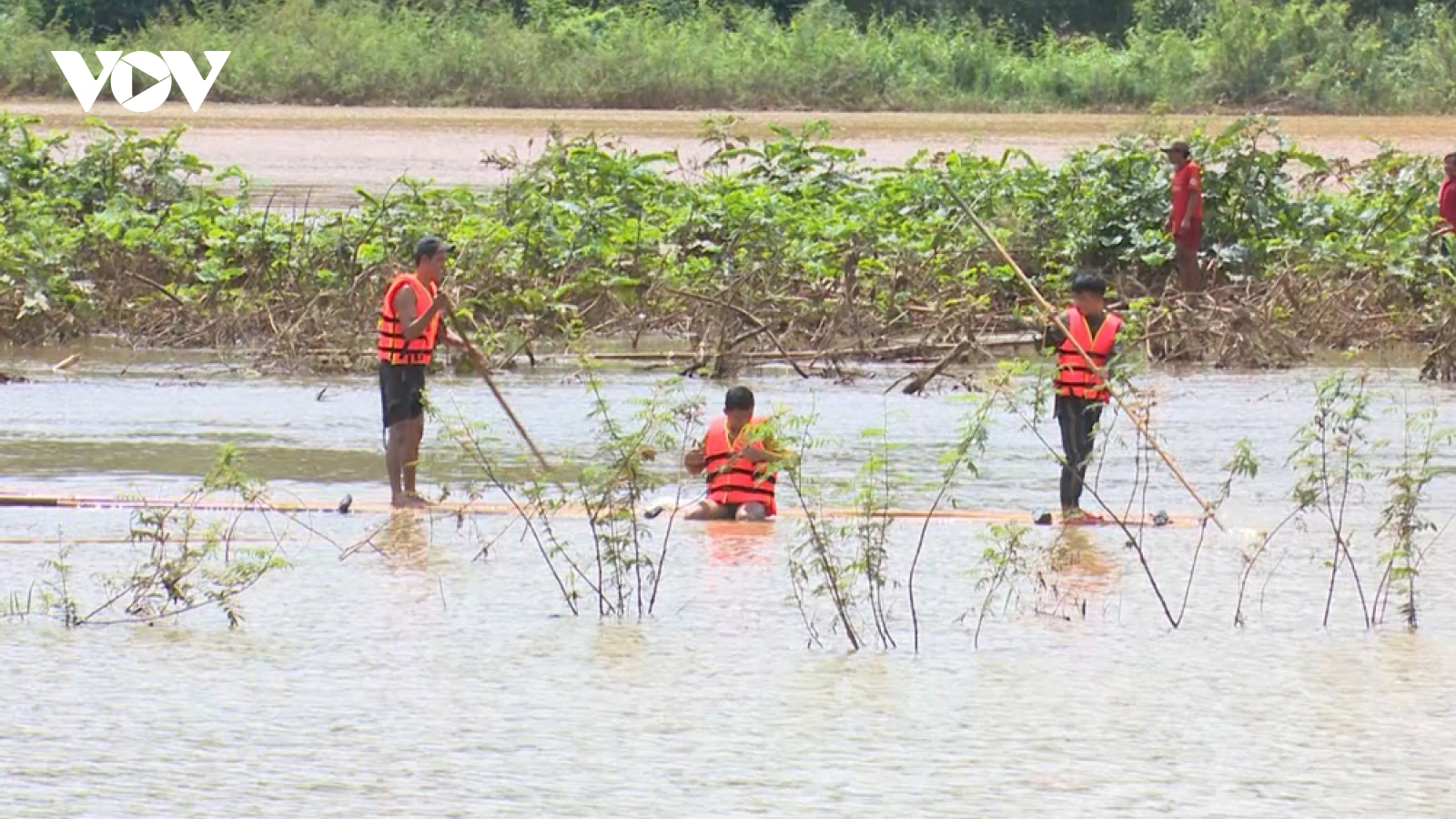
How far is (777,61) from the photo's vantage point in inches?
1788

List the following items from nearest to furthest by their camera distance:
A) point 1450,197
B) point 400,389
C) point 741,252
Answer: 1. point 400,389
2. point 1450,197
3. point 741,252

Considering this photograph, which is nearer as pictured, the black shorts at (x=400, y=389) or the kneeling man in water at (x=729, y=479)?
the kneeling man in water at (x=729, y=479)

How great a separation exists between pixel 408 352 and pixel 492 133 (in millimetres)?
28523

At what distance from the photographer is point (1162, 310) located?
19516mm

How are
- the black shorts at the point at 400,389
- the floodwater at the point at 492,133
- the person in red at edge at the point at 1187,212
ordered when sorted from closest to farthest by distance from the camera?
the black shorts at the point at 400,389
the person in red at edge at the point at 1187,212
the floodwater at the point at 492,133

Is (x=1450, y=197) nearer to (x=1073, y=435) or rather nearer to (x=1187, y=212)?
(x=1187, y=212)

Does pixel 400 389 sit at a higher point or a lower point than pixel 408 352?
lower

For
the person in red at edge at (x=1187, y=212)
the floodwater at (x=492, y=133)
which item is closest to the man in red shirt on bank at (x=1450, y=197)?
the person in red at edge at (x=1187, y=212)

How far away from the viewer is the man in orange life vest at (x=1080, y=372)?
12.6 m

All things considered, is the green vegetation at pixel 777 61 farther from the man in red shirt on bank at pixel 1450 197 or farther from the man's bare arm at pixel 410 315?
the man's bare arm at pixel 410 315

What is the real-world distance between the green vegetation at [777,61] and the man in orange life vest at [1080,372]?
31.7 m

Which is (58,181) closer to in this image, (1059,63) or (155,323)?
(155,323)

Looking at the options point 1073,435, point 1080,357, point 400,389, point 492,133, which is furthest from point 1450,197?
point 492,133

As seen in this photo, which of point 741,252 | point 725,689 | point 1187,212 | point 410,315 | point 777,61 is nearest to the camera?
point 725,689
